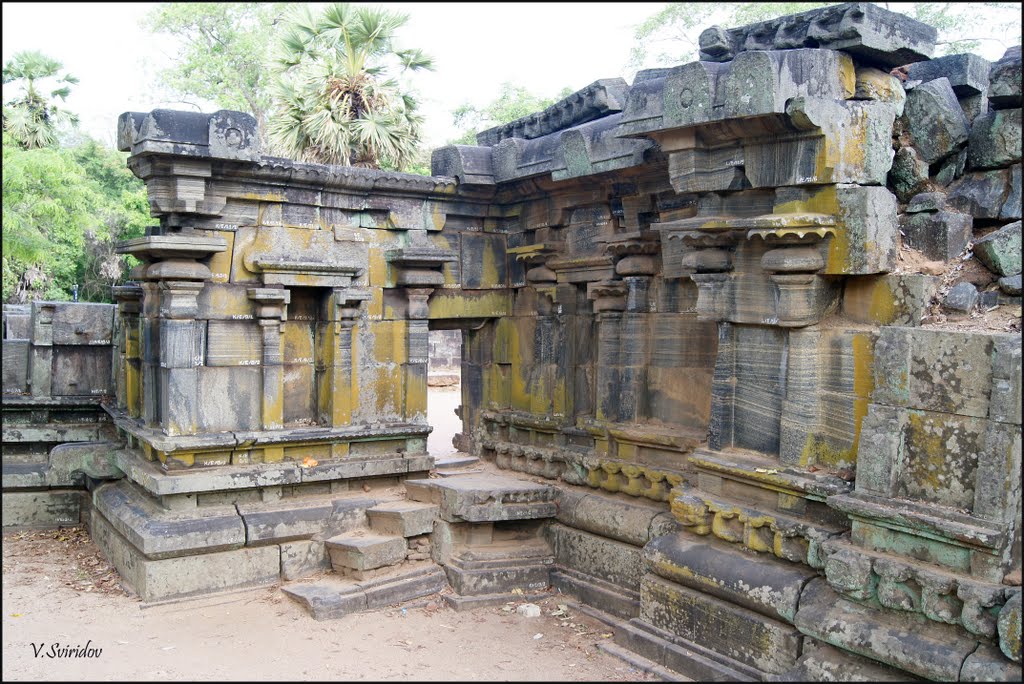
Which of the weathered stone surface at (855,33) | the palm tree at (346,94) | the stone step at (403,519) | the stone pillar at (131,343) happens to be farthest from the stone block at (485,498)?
the palm tree at (346,94)

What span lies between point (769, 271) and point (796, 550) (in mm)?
1716

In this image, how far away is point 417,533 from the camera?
7445mm

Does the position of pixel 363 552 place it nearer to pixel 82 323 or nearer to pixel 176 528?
pixel 176 528

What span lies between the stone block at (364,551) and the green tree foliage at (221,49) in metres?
16.1

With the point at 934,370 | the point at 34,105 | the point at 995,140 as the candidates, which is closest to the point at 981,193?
the point at 995,140

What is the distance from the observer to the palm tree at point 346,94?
12.2m

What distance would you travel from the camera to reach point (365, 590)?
22.8ft

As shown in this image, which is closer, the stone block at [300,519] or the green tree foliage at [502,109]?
the stone block at [300,519]

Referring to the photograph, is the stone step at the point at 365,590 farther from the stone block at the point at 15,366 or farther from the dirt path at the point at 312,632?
the stone block at the point at 15,366

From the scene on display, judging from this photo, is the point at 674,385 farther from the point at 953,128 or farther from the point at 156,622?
the point at 156,622

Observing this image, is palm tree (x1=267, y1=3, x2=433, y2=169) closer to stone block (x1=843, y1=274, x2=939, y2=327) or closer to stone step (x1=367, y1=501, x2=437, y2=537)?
stone step (x1=367, y1=501, x2=437, y2=537)

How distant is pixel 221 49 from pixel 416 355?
1640 centimetres

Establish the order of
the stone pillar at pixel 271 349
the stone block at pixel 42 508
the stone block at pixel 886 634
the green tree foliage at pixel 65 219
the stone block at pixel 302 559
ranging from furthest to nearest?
the green tree foliage at pixel 65 219 < the stone block at pixel 42 508 < the stone pillar at pixel 271 349 < the stone block at pixel 302 559 < the stone block at pixel 886 634

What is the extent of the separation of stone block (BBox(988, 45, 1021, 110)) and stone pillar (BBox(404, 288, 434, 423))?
188 inches
